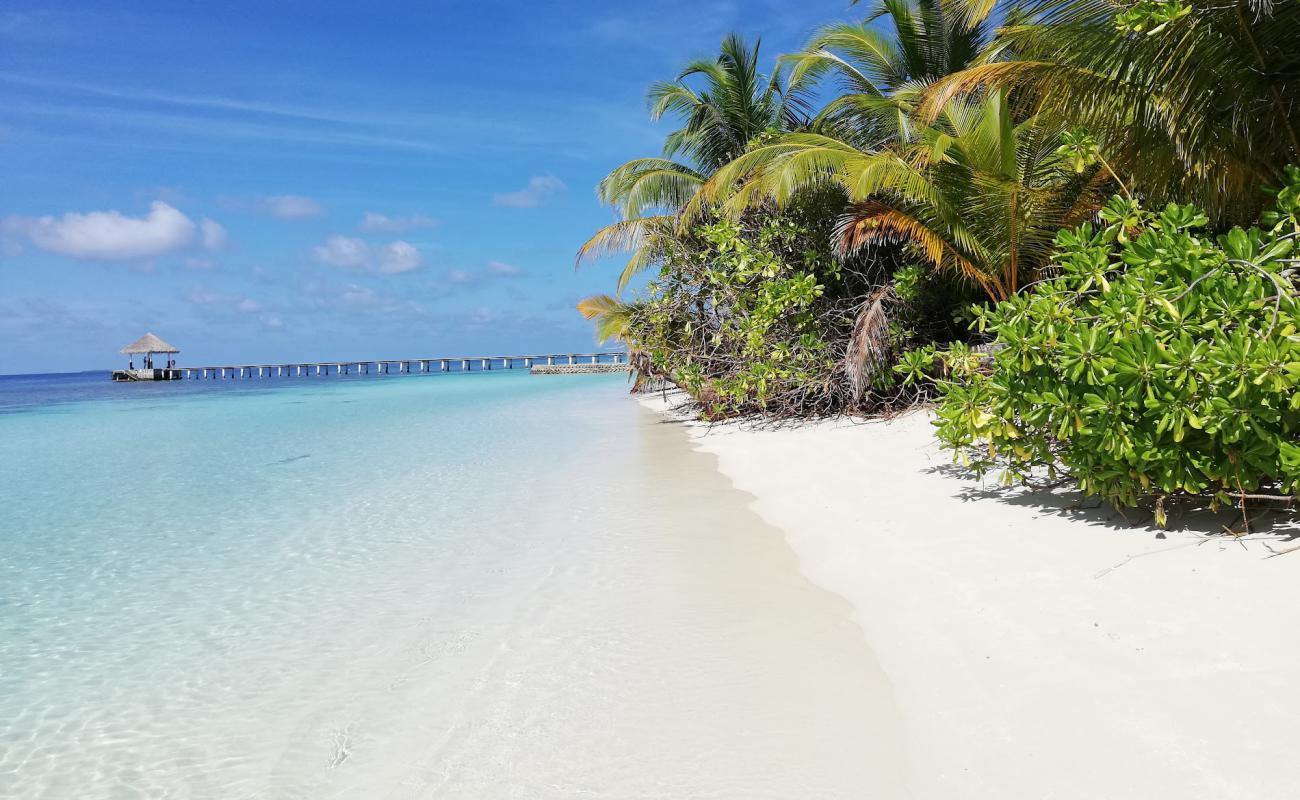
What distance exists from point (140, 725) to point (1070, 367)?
4.11m

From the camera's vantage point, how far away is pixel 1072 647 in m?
2.70

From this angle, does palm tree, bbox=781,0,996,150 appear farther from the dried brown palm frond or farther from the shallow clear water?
the shallow clear water

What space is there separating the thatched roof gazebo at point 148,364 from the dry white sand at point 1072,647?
5493 cm

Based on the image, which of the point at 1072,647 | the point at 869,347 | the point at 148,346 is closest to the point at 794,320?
the point at 869,347

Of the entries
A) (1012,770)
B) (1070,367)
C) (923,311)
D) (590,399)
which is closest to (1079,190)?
(923,311)

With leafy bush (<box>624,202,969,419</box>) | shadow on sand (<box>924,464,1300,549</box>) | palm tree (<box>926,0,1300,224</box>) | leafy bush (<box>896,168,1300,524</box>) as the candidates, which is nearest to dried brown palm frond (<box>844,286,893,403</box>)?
leafy bush (<box>624,202,969,419</box>)

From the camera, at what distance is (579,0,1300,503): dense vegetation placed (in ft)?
10.9

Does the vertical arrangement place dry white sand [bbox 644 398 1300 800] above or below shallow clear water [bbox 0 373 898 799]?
above

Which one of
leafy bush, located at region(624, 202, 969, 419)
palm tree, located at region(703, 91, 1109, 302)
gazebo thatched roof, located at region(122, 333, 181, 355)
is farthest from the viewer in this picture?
gazebo thatched roof, located at region(122, 333, 181, 355)

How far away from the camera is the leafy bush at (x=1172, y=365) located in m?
3.02

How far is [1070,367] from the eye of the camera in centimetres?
342

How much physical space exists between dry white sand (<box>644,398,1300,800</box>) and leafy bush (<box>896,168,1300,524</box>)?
0.35m

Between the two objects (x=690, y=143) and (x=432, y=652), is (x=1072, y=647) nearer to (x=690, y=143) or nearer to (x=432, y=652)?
(x=432, y=652)

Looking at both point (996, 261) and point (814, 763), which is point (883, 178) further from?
point (814, 763)
